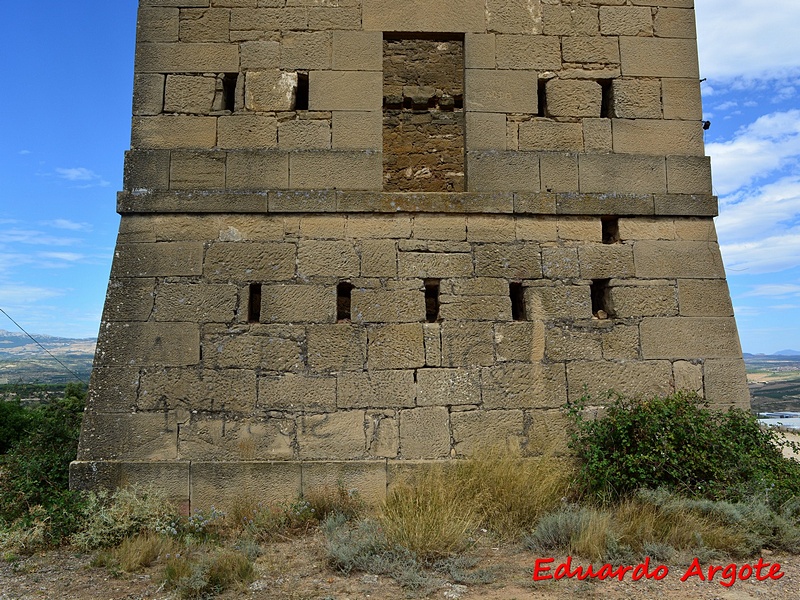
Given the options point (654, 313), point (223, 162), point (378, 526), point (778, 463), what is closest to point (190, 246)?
point (223, 162)

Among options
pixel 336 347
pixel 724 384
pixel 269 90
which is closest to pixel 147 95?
pixel 269 90

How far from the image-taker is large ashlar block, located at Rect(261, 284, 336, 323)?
17.1 ft

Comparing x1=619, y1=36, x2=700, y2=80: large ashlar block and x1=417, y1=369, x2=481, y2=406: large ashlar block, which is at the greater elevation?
x1=619, y1=36, x2=700, y2=80: large ashlar block

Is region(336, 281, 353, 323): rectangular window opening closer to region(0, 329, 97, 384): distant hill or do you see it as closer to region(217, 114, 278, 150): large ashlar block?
region(217, 114, 278, 150): large ashlar block

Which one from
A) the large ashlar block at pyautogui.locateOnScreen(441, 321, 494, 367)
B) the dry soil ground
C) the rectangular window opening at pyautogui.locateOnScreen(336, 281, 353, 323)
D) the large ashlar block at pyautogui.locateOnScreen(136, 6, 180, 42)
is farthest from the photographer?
the large ashlar block at pyautogui.locateOnScreen(136, 6, 180, 42)

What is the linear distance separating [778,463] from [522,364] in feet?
7.77

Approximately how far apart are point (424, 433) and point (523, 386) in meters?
1.04

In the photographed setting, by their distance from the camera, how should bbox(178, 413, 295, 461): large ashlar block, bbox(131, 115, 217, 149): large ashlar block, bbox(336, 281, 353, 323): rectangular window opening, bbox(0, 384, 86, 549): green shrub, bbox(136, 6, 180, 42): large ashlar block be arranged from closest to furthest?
bbox(0, 384, 86, 549): green shrub
bbox(178, 413, 295, 461): large ashlar block
bbox(336, 281, 353, 323): rectangular window opening
bbox(131, 115, 217, 149): large ashlar block
bbox(136, 6, 180, 42): large ashlar block

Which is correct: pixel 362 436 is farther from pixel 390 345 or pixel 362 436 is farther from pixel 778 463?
pixel 778 463

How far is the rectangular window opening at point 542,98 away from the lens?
5746 millimetres

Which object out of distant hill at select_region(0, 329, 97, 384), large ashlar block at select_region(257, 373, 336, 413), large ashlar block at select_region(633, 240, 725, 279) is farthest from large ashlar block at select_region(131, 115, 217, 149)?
distant hill at select_region(0, 329, 97, 384)

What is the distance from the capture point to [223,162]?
213 inches

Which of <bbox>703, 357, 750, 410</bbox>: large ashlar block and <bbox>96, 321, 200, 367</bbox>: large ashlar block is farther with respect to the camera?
<bbox>703, 357, 750, 410</bbox>: large ashlar block

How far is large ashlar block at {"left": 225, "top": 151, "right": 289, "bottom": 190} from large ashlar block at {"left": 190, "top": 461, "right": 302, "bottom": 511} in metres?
2.63
